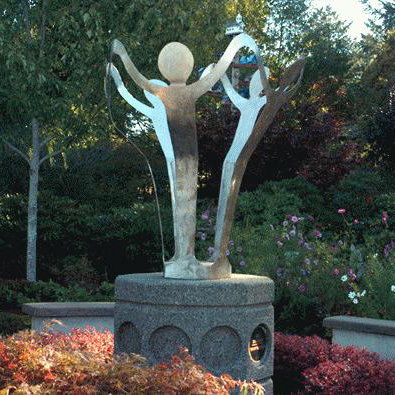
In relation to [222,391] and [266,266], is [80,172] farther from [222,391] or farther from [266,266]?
[222,391]

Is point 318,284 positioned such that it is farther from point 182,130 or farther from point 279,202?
point 279,202

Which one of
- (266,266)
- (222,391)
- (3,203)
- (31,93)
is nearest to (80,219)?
(3,203)

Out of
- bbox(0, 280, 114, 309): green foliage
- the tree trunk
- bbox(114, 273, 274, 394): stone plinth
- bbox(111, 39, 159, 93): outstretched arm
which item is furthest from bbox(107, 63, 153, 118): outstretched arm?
the tree trunk

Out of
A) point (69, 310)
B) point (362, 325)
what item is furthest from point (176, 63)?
point (69, 310)

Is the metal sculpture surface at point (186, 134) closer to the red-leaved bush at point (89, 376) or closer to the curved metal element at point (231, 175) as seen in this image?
the curved metal element at point (231, 175)

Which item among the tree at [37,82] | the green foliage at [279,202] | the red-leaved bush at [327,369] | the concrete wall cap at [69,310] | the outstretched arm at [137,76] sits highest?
the tree at [37,82]

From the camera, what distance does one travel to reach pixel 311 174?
711 inches

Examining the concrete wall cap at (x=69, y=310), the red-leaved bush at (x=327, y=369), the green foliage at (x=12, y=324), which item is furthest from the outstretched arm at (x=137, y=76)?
the green foliage at (x=12, y=324)

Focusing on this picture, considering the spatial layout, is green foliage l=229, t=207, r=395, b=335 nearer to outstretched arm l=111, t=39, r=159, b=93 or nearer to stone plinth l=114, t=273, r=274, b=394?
stone plinth l=114, t=273, r=274, b=394

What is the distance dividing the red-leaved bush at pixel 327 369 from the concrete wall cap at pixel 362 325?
24cm

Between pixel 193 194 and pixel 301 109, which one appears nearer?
pixel 193 194

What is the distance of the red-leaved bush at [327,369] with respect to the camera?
5715mm

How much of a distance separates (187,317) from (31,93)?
767cm

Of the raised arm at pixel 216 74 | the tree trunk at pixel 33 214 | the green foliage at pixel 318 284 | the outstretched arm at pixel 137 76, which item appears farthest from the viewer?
the tree trunk at pixel 33 214
